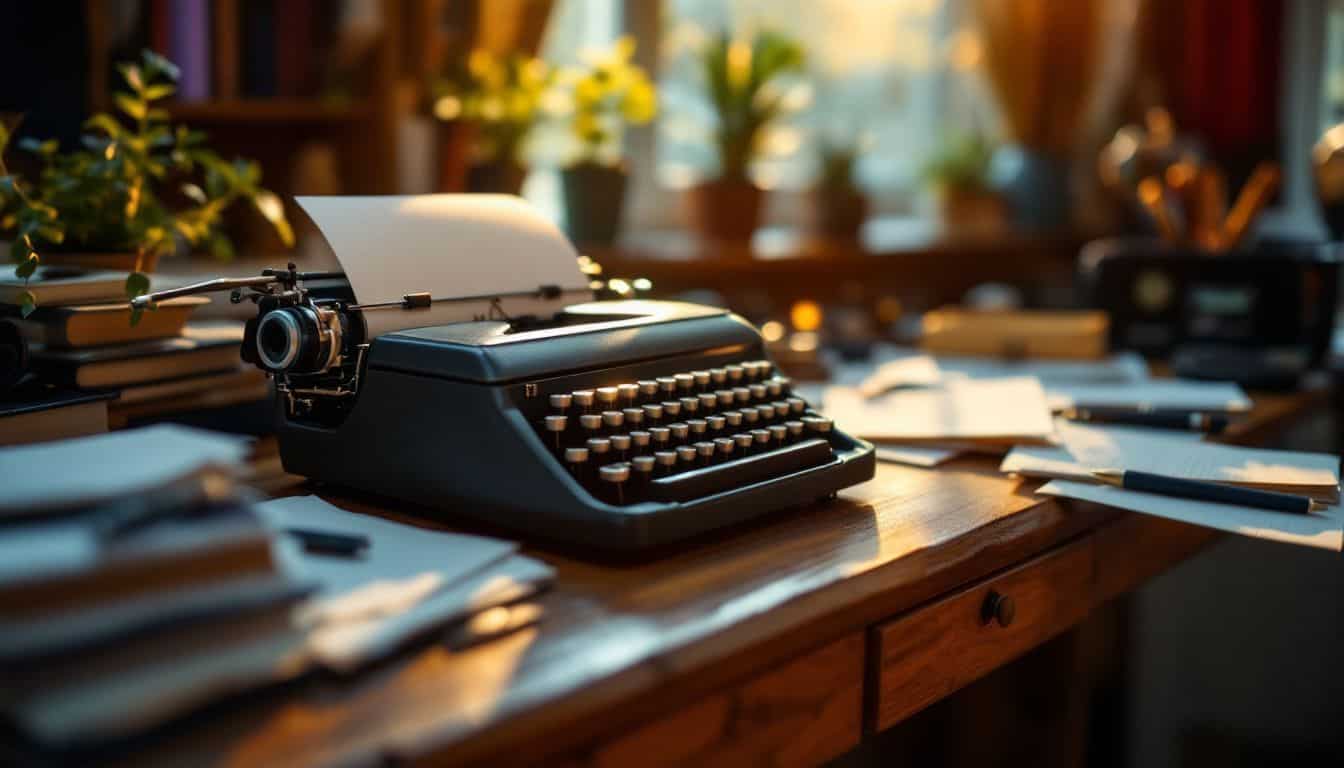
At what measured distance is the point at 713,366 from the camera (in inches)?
43.1

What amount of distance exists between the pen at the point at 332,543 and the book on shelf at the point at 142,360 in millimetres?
383

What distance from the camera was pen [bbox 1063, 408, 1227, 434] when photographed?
1.38 meters

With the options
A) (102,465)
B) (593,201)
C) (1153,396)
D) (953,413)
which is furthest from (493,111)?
(102,465)

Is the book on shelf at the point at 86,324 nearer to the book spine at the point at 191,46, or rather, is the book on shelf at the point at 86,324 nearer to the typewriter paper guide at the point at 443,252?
the typewriter paper guide at the point at 443,252

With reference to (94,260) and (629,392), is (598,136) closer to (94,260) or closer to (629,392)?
(94,260)

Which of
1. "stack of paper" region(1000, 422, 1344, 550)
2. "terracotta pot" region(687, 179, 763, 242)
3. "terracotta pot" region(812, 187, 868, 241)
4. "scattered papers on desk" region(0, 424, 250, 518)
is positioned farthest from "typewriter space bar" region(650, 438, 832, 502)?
"terracotta pot" region(812, 187, 868, 241)

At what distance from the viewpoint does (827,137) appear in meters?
2.82

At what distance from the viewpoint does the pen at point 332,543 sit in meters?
0.83

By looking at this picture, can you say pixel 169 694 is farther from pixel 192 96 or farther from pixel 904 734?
pixel 904 734

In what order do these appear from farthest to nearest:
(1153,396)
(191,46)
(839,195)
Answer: (839,195) → (191,46) → (1153,396)

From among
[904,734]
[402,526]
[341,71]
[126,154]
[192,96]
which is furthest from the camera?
[904,734]

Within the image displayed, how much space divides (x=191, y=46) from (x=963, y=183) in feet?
6.35

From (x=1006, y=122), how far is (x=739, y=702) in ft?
8.90

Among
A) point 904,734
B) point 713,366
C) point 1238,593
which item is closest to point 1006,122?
point 1238,593
